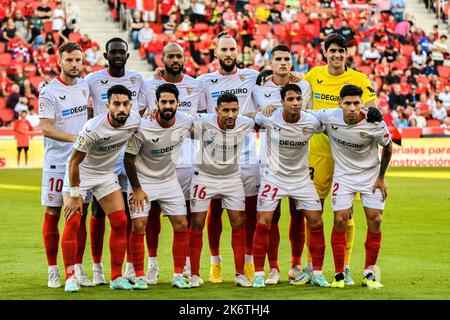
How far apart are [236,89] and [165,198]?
1661mm

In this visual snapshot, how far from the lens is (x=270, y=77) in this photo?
1113cm

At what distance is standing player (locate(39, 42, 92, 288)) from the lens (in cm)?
1044

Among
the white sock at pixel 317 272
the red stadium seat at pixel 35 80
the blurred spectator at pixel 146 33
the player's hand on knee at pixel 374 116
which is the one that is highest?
the blurred spectator at pixel 146 33

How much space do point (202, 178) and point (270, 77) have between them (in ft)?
4.65

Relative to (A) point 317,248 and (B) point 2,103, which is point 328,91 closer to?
(A) point 317,248

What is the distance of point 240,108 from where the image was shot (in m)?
11.3

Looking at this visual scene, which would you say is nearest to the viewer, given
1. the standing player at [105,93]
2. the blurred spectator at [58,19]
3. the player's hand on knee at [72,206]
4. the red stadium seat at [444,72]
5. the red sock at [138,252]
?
the player's hand on knee at [72,206]

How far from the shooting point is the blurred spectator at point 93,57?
103ft

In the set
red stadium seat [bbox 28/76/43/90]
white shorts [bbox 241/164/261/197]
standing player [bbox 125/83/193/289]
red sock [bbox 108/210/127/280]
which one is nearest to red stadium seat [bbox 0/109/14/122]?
red stadium seat [bbox 28/76/43/90]

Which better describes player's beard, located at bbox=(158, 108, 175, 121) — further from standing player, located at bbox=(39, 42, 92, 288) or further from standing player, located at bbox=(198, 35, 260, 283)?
standing player, located at bbox=(198, 35, 260, 283)

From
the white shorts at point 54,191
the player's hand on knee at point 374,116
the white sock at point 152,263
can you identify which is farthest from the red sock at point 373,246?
the white shorts at point 54,191

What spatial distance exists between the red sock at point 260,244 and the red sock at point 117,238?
1.34 m

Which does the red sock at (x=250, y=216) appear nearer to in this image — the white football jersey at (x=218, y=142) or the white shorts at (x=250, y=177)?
the white shorts at (x=250, y=177)

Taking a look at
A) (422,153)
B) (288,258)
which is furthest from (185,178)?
(422,153)
